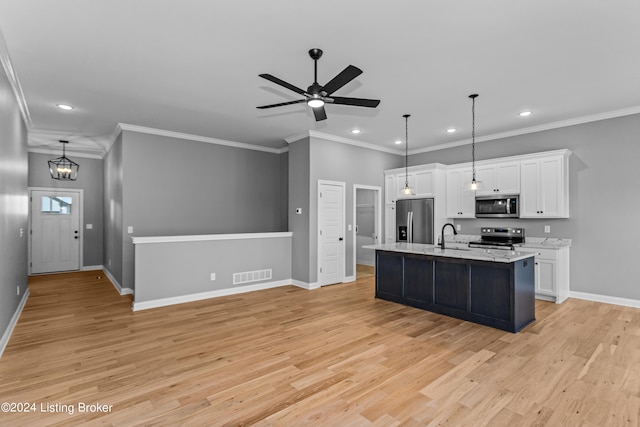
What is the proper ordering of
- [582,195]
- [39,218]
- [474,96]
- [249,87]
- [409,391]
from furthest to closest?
[39,218] < [582,195] < [474,96] < [249,87] < [409,391]

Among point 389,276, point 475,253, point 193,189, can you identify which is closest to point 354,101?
point 475,253

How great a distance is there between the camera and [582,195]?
17.4ft

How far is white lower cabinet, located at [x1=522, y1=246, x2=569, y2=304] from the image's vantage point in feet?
16.8

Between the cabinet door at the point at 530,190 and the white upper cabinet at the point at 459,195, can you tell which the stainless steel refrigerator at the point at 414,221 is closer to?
the white upper cabinet at the point at 459,195

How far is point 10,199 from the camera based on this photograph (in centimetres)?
389

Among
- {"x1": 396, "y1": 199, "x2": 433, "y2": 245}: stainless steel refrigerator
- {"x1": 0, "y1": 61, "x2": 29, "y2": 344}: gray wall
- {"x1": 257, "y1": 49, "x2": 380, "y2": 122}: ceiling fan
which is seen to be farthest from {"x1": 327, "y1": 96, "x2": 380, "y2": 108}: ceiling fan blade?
{"x1": 396, "y1": 199, "x2": 433, "y2": 245}: stainless steel refrigerator

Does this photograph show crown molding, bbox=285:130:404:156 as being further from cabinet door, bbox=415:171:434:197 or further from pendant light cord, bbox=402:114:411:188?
cabinet door, bbox=415:171:434:197

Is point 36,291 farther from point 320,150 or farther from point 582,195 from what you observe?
point 582,195

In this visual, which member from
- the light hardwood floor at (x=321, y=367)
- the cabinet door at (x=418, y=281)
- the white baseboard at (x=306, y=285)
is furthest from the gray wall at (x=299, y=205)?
the cabinet door at (x=418, y=281)

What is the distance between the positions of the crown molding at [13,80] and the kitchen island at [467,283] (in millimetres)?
5029

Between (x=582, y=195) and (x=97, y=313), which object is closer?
(x=97, y=313)

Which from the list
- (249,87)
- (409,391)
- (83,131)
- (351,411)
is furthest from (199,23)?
(83,131)

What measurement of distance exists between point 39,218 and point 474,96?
31.0 ft

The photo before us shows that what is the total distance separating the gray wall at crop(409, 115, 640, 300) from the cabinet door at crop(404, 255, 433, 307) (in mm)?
2506
